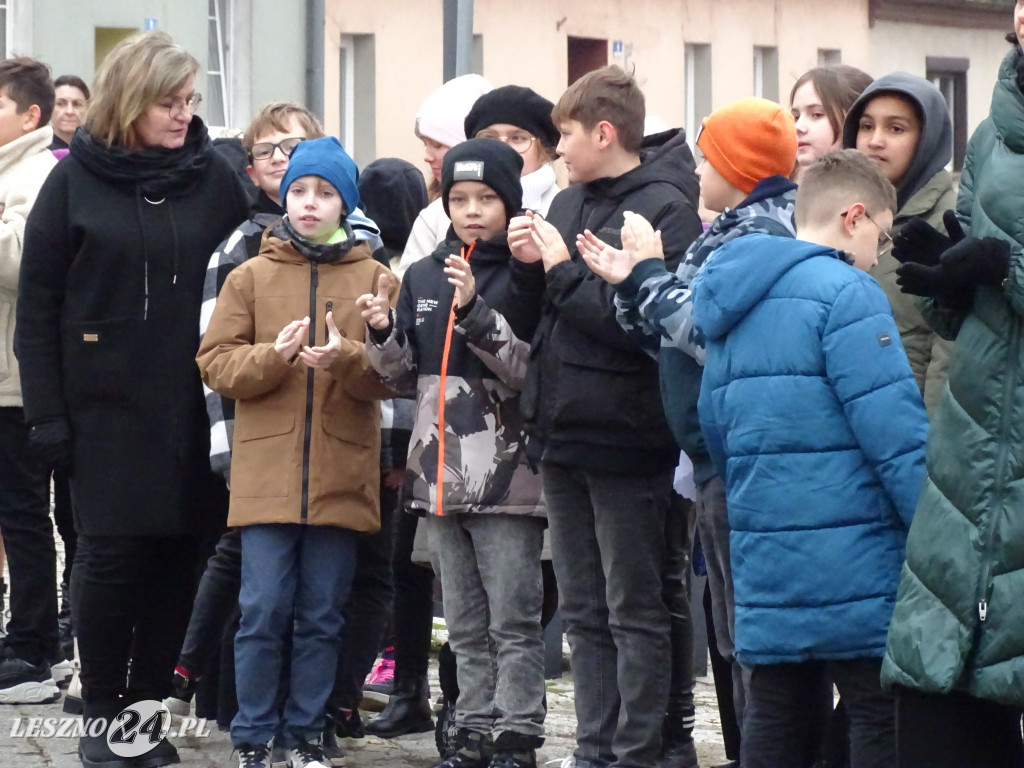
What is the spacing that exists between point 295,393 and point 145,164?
2.89ft

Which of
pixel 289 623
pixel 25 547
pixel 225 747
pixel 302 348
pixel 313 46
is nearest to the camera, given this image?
pixel 302 348

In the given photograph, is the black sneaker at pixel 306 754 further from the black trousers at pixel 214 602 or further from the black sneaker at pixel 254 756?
the black trousers at pixel 214 602

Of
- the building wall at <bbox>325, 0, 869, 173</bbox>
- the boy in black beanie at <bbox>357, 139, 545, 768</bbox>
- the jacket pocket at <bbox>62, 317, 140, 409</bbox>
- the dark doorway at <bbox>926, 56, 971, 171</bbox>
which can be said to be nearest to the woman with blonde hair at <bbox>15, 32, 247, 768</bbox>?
the jacket pocket at <bbox>62, 317, 140, 409</bbox>

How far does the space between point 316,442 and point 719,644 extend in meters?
1.32

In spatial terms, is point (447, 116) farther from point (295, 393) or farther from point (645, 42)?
point (645, 42)

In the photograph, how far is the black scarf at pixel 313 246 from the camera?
5594 millimetres

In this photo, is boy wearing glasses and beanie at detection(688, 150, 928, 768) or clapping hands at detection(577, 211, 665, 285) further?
clapping hands at detection(577, 211, 665, 285)

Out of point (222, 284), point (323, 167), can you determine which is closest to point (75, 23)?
point (222, 284)

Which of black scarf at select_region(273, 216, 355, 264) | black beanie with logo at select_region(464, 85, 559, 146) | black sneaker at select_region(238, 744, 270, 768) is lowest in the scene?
black sneaker at select_region(238, 744, 270, 768)

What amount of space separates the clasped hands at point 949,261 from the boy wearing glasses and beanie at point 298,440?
7.18 ft

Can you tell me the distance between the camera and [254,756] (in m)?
5.41

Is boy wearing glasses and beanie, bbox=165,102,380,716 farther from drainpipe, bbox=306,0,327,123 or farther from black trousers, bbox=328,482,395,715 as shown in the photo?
drainpipe, bbox=306,0,327,123

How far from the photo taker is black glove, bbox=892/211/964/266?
3.62 metres

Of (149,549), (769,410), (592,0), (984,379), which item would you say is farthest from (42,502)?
(592,0)
